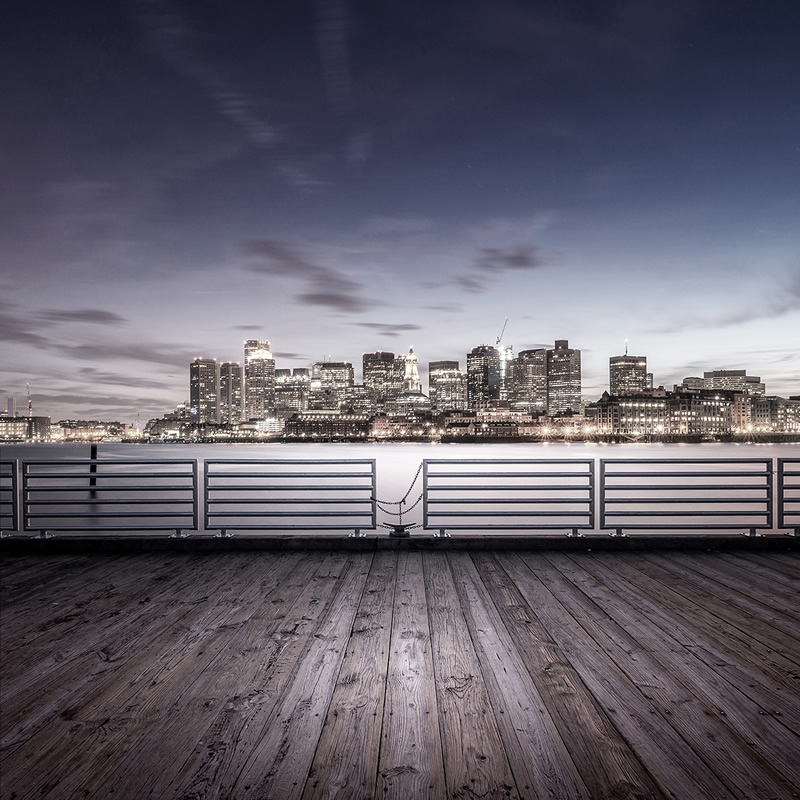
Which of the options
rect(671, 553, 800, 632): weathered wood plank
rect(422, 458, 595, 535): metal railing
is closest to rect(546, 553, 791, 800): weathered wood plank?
rect(671, 553, 800, 632): weathered wood plank

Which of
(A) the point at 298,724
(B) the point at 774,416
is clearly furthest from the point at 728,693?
(B) the point at 774,416

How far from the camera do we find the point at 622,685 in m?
2.38

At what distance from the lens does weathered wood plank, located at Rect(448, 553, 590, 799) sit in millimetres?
1663

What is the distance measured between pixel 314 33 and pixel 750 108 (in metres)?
13.6

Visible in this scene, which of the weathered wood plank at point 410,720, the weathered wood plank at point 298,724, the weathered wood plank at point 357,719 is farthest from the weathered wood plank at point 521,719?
the weathered wood plank at point 298,724

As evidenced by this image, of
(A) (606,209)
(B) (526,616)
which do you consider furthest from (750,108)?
(B) (526,616)

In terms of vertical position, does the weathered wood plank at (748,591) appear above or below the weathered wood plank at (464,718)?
below

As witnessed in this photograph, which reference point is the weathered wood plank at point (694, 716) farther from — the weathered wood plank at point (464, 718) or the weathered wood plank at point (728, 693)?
the weathered wood plank at point (464, 718)

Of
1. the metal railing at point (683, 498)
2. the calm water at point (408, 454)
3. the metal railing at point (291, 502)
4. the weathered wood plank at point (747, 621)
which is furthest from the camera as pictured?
the calm water at point (408, 454)

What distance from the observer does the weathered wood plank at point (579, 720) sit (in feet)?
5.45

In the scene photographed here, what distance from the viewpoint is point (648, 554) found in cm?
498

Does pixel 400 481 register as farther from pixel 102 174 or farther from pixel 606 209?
pixel 102 174

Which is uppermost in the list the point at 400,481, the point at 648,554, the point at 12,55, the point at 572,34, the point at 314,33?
the point at 314,33

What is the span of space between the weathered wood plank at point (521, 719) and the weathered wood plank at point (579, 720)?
0.04 metres
